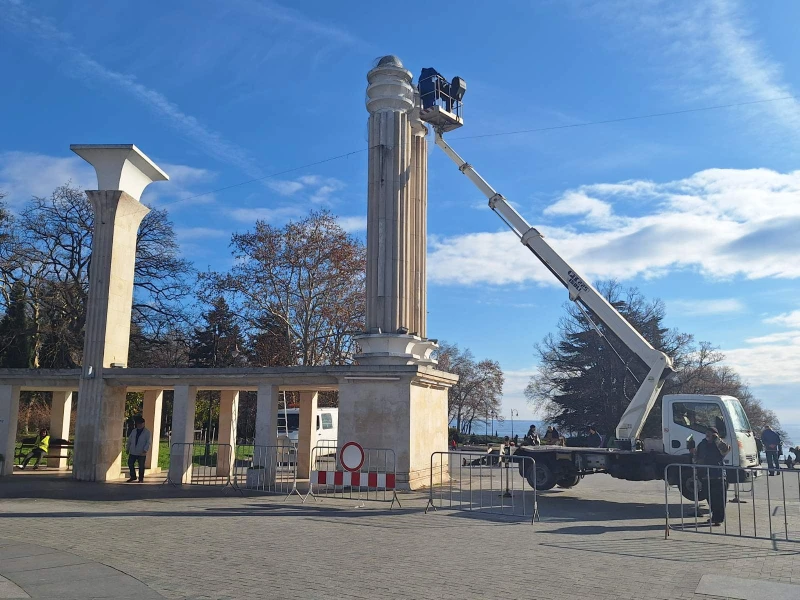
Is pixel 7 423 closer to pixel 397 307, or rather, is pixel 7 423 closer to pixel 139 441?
pixel 139 441

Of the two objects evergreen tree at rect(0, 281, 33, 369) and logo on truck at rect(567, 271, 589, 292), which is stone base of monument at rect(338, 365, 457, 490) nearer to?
logo on truck at rect(567, 271, 589, 292)

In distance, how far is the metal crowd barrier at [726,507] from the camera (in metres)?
10.8

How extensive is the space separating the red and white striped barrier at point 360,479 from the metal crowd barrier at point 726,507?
4.86 metres

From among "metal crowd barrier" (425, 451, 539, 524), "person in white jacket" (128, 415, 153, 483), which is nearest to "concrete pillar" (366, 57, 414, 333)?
"metal crowd barrier" (425, 451, 539, 524)

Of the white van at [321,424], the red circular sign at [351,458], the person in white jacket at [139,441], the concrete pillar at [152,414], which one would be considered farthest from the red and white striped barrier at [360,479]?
the white van at [321,424]

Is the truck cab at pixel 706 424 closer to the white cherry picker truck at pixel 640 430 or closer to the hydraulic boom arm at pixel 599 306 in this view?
the white cherry picker truck at pixel 640 430

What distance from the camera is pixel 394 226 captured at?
18.5 metres

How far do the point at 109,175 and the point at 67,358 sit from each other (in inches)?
740

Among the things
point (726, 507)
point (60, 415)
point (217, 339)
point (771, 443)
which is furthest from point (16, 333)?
point (771, 443)

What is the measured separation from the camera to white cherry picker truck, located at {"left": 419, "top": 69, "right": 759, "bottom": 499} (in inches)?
586

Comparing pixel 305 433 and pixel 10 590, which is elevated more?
pixel 305 433

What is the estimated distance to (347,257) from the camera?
3688 cm

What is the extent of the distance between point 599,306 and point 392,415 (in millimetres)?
6076

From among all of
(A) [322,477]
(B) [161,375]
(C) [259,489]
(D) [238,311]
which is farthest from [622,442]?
(D) [238,311]
